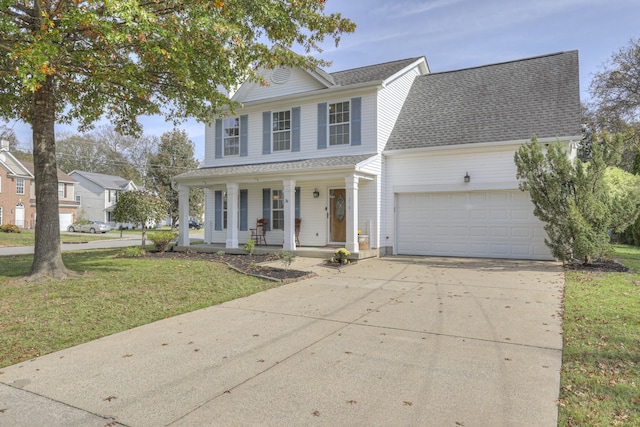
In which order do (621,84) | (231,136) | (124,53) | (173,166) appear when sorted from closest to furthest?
(124,53) → (231,136) → (621,84) → (173,166)

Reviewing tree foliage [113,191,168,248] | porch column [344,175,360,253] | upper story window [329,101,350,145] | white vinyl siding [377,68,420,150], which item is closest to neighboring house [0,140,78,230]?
tree foliage [113,191,168,248]

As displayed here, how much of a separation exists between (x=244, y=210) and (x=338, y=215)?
13.2 feet

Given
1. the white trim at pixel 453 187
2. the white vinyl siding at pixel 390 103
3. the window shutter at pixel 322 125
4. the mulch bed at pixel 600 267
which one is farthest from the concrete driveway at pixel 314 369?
the window shutter at pixel 322 125

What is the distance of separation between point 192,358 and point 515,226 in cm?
1075

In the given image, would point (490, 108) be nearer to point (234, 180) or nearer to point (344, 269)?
point (344, 269)

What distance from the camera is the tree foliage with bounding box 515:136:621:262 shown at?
A: 9602 millimetres

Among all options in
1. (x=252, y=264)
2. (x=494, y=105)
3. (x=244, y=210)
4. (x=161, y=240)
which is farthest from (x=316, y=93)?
(x=161, y=240)

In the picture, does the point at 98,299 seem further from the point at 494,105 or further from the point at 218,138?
the point at 494,105

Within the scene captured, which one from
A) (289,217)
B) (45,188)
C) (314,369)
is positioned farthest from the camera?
(289,217)

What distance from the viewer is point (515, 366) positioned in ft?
13.0

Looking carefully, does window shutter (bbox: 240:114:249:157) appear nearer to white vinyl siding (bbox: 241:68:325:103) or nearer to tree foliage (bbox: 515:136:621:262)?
white vinyl siding (bbox: 241:68:325:103)

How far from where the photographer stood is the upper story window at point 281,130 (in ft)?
49.2

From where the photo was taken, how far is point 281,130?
1511 centimetres

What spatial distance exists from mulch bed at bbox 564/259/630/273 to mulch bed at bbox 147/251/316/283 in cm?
665
